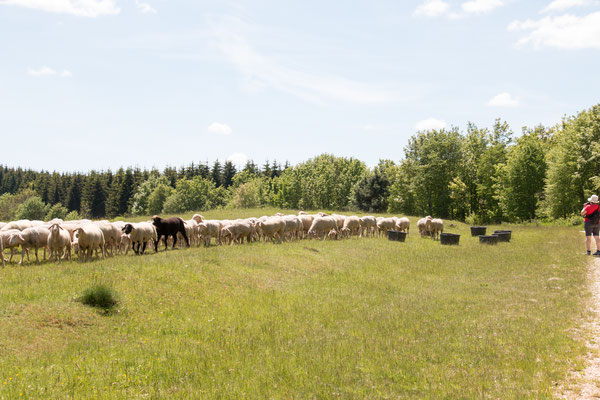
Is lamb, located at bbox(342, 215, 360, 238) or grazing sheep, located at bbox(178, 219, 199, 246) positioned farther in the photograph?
lamb, located at bbox(342, 215, 360, 238)

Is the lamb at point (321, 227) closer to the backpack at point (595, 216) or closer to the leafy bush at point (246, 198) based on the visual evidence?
the backpack at point (595, 216)

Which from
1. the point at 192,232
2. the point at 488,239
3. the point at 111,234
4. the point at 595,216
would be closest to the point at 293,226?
the point at 192,232

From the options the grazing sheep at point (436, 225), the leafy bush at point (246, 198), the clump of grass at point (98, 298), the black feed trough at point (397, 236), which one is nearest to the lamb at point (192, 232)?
the black feed trough at point (397, 236)

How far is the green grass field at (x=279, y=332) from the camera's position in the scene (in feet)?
24.2

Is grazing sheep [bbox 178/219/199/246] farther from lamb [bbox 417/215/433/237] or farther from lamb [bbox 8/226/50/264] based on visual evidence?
lamb [bbox 417/215/433/237]

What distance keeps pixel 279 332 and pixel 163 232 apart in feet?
52.6

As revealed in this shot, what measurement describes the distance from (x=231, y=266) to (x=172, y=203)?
104647 millimetres

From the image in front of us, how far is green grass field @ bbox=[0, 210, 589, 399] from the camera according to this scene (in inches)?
291

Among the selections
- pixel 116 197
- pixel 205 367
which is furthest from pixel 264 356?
pixel 116 197

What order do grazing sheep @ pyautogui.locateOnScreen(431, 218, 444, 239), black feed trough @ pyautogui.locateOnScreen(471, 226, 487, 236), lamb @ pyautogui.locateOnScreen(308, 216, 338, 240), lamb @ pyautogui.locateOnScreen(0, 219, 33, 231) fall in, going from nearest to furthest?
1. lamb @ pyautogui.locateOnScreen(0, 219, 33, 231)
2. lamb @ pyautogui.locateOnScreen(308, 216, 338, 240)
3. grazing sheep @ pyautogui.locateOnScreen(431, 218, 444, 239)
4. black feed trough @ pyautogui.locateOnScreen(471, 226, 487, 236)

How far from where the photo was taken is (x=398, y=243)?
29.5 metres

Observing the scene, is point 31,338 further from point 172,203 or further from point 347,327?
point 172,203

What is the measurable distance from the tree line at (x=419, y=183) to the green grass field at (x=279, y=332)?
141 feet

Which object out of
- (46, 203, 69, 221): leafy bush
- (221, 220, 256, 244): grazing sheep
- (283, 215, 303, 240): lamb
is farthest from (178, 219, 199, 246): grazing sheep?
(46, 203, 69, 221): leafy bush
